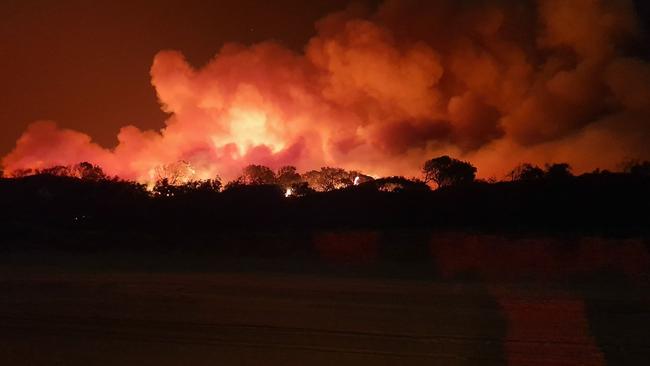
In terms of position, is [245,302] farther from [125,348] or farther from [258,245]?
[258,245]

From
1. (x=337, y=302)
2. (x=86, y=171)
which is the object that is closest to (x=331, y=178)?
(x=86, y=171)

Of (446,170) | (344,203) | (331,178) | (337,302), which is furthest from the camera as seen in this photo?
(331,178)

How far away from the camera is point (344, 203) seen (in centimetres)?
2450

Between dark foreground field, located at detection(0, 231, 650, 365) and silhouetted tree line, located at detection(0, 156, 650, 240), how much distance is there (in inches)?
76.5

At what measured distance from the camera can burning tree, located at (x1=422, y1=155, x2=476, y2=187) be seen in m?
29.1

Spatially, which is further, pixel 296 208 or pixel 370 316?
pixel 296 208

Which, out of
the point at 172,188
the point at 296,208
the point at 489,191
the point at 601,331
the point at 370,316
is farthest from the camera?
the point at 172,188

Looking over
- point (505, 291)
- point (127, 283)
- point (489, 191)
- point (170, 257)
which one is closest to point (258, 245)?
point (170, 257)

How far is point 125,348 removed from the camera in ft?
30.5

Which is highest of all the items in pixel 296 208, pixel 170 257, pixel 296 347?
pixel 296 208

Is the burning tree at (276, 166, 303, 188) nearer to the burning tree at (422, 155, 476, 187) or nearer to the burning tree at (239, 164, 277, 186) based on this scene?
the burning tree at (239, 164, 277, 186)

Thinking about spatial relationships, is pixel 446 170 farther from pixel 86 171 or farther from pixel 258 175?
pixel 86 171

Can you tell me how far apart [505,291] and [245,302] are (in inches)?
206

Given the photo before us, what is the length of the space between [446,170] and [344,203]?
24.8 ft
